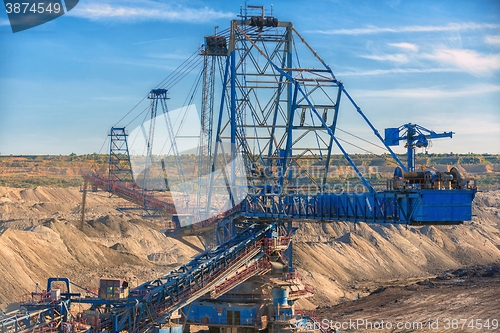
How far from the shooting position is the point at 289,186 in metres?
46.3

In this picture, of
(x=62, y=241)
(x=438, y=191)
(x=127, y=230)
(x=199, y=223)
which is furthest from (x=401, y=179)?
(x=127, y=230)

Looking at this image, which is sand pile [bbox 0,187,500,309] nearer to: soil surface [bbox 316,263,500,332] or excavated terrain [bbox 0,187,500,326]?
excavated terrain [bbox 0,187,500,326]

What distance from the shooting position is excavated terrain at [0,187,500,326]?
67.4 m

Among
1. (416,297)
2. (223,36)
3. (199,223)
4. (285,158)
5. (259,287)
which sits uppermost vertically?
(223,36)

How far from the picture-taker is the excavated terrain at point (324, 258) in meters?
67.4

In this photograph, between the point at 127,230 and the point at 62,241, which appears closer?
the point at 62,241

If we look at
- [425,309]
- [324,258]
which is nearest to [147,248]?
[324,258]

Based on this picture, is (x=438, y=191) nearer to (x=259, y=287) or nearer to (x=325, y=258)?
(x=259, y=287)

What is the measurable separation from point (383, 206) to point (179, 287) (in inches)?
466
